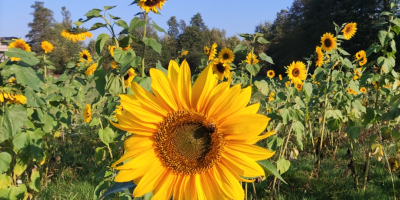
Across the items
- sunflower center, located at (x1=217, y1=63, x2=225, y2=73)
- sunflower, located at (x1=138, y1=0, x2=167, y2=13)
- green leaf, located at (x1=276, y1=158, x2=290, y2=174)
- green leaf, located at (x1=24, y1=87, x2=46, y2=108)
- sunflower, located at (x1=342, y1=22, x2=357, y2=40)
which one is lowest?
green leaf, located at (x1=276, y1=158, x2=290, y2=174)

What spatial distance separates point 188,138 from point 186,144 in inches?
0.8

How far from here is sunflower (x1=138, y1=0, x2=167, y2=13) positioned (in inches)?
72.6

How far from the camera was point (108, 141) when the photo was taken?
265 cm

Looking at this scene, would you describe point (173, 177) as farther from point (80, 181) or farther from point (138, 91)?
point (80, 181)

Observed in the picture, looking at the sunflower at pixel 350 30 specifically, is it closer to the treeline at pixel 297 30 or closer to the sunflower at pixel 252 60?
the sunflower at pixel 252 60

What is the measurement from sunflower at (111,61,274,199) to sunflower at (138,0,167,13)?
970 millimetres

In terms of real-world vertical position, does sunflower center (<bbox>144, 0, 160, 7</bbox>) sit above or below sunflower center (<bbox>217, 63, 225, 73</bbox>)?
below

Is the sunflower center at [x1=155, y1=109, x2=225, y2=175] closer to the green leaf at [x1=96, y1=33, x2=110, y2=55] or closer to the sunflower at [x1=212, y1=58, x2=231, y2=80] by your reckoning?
the green leaf at [x1=96, y1=33, x2=110, y2=55]

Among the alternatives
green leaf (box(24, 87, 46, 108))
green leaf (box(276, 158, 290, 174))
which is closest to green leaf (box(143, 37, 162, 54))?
green leaf (box(24, 87, 46, 108))

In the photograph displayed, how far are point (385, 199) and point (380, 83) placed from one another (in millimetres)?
992

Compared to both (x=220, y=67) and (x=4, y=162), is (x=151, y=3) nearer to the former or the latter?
(x=4, y=162)

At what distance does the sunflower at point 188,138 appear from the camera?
0.96 m

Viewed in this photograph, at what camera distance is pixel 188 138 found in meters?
1.04

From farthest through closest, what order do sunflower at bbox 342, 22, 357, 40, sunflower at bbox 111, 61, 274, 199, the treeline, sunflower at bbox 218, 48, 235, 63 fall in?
the treeline, sunflower at bbox 342, 22, 357, 40, sunflower at bbox 218, 48, 235, 63, sunflower at bbox 111, 61, 274, 199
